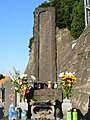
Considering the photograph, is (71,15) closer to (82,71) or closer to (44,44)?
(44,44)

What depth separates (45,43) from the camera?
83.4 feet

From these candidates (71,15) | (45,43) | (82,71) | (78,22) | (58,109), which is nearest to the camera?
(58,109)

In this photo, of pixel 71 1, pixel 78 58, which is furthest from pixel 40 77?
pixel 71 1

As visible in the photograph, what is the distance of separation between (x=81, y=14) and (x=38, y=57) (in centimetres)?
610

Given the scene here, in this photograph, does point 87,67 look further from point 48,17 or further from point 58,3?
point 58,3

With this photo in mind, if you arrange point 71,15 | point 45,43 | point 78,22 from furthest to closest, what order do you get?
point 71,15
point 78,22
point 45,43

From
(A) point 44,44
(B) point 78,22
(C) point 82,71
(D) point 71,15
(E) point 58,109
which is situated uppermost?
(D) point 71,15

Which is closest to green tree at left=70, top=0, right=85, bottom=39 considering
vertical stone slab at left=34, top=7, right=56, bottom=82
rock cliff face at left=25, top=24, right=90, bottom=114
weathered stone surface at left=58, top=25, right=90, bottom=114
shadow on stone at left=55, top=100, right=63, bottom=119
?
A: vertical stone slab at left=34, top=7, right=56, bottom=82

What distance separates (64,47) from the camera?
29.3 m

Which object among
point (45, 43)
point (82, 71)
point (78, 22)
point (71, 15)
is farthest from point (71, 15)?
point (82, 71)

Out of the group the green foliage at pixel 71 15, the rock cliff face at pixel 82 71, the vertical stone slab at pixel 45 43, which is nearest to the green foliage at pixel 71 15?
the green foliage at pixel 71 15

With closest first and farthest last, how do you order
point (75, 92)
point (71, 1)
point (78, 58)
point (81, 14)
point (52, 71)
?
point (75, 92), point (78, 58), point (52, 71), point (81, 14), point (71, 1)

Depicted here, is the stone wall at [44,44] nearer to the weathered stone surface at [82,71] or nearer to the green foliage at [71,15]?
the green foliage at [71,15]

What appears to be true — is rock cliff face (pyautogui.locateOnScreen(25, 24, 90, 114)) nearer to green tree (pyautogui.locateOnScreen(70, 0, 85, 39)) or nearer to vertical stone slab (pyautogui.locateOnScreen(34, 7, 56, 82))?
vertical stone slab (pyautogui.locateOnScreen(34, 7, 56, 82))
